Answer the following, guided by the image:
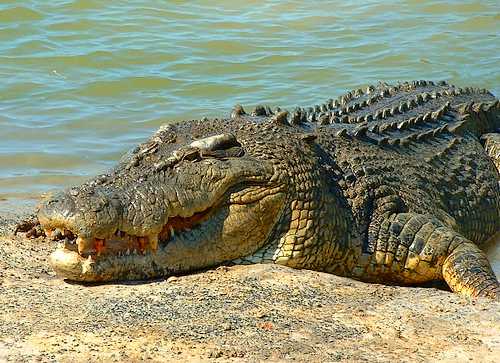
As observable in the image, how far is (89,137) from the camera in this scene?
9867 mm

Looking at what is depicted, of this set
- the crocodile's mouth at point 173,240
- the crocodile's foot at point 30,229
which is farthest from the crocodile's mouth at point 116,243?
the crocodile's foot at point 30,229

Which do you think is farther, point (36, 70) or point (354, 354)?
point (36, 70)

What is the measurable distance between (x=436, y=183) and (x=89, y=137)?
14.6 ft

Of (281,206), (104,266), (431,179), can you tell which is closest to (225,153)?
(281,206)

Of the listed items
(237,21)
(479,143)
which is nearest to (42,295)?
(479,143)

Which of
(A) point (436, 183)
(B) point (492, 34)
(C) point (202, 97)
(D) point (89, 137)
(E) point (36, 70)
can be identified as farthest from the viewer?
(B) point (492, 34)

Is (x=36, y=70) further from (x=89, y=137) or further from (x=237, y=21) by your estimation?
(x=237, y=21)

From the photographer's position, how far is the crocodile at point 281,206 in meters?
4.86

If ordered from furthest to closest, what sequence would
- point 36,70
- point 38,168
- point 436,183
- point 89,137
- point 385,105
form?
1. point 36,70
2. point 89,137
3. point 38,168
4. point 385,105
5. point 436,183

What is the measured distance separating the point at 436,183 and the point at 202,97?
5.17 m

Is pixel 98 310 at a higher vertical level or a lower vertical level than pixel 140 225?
lower

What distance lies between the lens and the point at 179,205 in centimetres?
500

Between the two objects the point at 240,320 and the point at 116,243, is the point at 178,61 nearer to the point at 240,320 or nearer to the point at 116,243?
the point at 116,243

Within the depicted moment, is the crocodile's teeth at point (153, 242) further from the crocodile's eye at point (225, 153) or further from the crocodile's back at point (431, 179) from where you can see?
the crocodile's back at point (431, 179)
